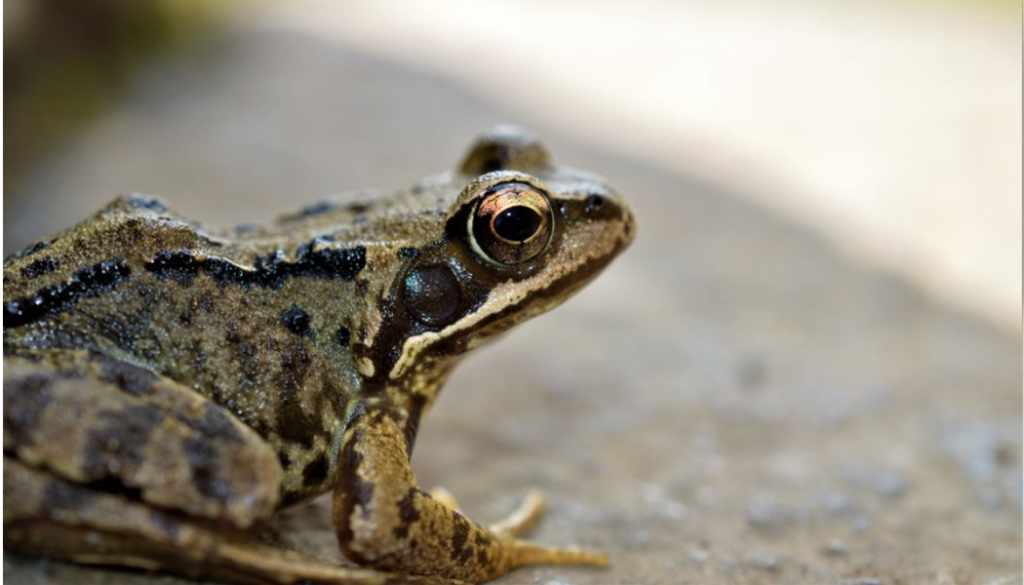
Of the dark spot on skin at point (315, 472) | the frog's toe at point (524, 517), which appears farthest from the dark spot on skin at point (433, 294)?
the frog's toe at point (524, 517)

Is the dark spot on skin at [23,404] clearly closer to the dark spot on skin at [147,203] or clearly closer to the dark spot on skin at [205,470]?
the dark spot on skin at [205,470]

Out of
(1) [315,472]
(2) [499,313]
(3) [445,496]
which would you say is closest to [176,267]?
(1) [315,472]

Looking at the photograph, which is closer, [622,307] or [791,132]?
[622,307]

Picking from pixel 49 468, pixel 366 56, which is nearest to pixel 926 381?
pixel 49 468

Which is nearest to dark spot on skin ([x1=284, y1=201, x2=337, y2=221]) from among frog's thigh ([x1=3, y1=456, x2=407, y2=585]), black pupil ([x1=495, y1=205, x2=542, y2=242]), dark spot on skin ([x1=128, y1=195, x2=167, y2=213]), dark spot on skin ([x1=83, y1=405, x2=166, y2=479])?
dark spot on skin ([x1=128, y1=195, x2=167, y2=213])

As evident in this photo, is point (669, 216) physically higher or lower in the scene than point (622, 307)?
higher

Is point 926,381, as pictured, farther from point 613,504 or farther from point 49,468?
point 49,468

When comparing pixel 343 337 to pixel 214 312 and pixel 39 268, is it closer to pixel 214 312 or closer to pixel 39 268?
pixel 214 312
